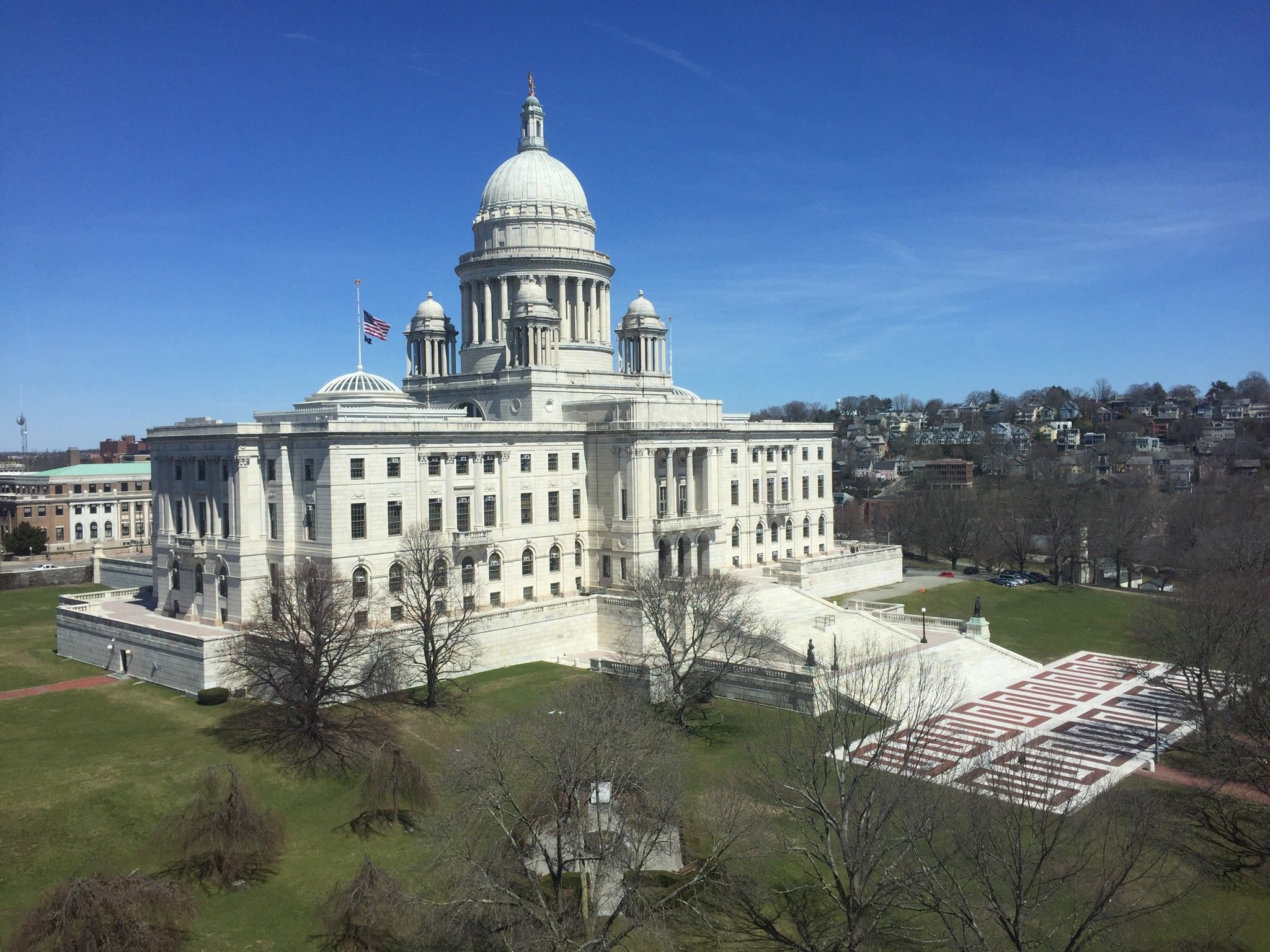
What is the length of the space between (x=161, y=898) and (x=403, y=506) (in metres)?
34.9

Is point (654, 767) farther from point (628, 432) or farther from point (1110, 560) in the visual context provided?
point (1110, 560)

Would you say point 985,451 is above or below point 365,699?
above

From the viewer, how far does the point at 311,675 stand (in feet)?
152

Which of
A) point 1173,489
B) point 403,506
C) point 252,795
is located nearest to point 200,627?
point 403,506

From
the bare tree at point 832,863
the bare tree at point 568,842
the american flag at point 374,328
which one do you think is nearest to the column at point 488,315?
the american flag at point 374,328

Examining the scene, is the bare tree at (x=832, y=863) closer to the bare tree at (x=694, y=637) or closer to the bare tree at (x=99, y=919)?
the bare tree at (x=694, y=637)

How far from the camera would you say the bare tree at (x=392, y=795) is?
125ft

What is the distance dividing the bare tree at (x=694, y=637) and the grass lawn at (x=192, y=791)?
2492 millimetres

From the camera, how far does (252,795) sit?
133ft

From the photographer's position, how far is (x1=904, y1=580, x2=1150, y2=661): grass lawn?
68562mm

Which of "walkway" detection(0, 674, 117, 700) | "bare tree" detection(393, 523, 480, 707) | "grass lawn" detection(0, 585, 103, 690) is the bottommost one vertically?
"walkway" detection(0, 674, 117, 700)

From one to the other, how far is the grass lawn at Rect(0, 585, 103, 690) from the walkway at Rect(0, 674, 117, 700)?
771mm

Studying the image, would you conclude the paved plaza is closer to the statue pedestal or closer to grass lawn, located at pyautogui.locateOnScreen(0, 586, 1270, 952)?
grass lawn, located at pyautogui.locateOnScreen(0, 586, 1270, 952)

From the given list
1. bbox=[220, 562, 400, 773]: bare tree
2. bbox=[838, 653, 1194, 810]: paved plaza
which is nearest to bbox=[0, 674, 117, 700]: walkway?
bbox=[220, 562, 400, 773]: bare tree
